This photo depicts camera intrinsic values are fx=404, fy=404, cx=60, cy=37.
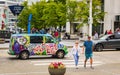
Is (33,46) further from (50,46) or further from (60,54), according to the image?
(60,54)

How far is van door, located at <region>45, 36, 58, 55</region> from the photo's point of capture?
26.5 meters

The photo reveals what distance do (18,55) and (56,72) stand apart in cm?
1164

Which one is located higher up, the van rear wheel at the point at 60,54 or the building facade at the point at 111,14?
the building facade at the point at 111,14

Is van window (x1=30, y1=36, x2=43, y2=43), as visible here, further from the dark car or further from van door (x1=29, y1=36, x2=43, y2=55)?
the dark car

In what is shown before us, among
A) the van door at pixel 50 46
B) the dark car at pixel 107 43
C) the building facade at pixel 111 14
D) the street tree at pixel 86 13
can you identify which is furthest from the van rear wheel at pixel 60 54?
the building facade at pixel 111 14

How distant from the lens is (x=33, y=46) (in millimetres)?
26219

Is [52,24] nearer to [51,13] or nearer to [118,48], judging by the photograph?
[51,13]

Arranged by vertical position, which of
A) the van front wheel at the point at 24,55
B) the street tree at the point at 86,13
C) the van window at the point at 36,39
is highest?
the street tree at the point at 86,13

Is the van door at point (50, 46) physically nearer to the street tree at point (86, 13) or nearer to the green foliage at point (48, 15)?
the street tree at point (86, 13)

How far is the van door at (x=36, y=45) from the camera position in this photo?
86.1ft

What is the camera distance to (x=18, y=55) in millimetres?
26344

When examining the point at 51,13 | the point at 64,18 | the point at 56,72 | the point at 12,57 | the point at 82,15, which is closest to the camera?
the point at 56,72

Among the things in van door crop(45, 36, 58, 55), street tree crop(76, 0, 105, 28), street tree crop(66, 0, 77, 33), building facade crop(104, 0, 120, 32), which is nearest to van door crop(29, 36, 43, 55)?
van door crop(45, 36, 58, 55)

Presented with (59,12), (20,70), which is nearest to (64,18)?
(59,12)
